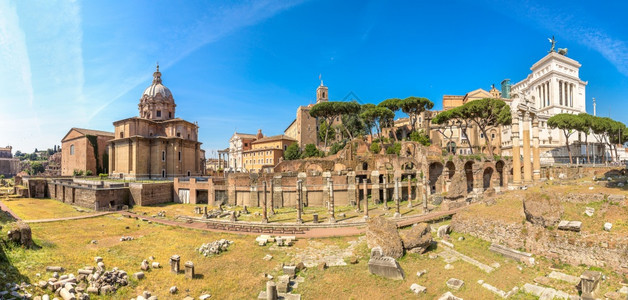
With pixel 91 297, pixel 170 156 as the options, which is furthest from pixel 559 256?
pixel 170 156

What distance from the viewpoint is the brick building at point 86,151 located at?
5525 cm

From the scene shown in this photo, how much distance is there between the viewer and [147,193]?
35.6m

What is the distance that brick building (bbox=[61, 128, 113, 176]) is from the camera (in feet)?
181

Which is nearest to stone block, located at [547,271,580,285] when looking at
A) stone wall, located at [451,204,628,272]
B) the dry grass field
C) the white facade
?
the dry grass field

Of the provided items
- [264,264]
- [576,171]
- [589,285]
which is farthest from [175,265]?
[576,171]

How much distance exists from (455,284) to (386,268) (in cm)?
281

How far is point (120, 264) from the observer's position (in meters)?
15.0

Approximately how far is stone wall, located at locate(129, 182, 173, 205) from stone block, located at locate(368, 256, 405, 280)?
31663 mm

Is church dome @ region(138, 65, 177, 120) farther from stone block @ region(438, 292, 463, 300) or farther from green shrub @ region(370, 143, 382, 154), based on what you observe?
stone block @ region(438, 292, 463, 300)

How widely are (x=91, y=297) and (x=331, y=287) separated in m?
9.59

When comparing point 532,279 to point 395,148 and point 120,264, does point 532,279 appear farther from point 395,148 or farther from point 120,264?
point 395,148

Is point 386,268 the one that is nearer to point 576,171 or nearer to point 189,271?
point 189,271

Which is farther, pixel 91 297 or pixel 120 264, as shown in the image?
pixel 120 264

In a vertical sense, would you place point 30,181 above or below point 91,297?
above
